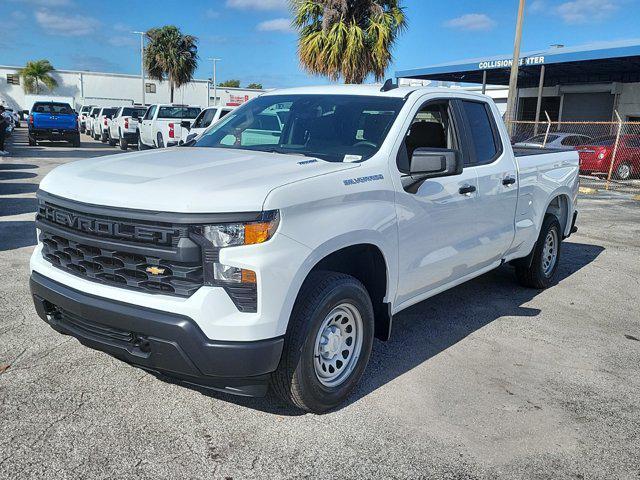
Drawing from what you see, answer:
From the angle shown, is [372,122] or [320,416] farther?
[372,122]

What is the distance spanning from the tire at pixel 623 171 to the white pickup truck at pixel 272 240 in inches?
656

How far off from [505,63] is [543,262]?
2143 cm

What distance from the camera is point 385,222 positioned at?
11.9ft

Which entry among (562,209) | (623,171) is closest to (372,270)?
(562,209)

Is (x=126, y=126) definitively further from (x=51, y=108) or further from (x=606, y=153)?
(x=606, y=153)

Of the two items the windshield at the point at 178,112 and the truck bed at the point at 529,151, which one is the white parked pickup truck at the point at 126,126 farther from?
the truck bed at the point at 529,151

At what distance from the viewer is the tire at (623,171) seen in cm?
1912

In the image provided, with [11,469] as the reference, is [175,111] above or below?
above

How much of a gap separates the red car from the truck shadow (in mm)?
13191

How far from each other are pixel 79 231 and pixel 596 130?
2897 centimetres

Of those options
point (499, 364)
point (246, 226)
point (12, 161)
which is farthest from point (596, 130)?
point (246, 226)

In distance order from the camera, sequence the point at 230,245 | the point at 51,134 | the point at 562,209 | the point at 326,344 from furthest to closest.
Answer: the point at 51,134, the point at 562,209, the point at 326,344, the point at 230,245

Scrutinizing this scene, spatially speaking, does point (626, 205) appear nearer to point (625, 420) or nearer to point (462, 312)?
point (462, 312)

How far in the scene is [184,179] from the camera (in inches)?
122
